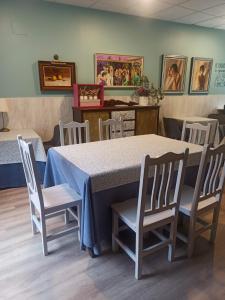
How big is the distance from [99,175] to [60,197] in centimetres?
48

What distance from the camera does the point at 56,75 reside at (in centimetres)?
359

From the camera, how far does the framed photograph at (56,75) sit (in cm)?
349

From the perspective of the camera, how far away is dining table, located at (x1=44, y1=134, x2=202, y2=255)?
1.67 metres

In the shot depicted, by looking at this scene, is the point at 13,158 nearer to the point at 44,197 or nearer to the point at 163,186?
the point at 44,197

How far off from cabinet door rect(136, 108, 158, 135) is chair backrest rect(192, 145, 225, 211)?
2.26 metres

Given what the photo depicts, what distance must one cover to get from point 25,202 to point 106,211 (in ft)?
4.40

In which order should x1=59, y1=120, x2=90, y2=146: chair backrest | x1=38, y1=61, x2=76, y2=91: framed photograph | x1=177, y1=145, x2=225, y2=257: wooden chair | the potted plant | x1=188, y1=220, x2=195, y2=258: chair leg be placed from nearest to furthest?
x1=177, y1=145, x2=225, y2=257: wooden chair → x1=188, y1=220, x2=195, y2=258: chair leg → x1=59, y1=120, x2=90, y2=146: chair backrest → x1=38, y1=61, x2=76, y2=91: framed photograph → the potted plant

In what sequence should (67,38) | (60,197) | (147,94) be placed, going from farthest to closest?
(147,94) < (67,38) < (60,197)

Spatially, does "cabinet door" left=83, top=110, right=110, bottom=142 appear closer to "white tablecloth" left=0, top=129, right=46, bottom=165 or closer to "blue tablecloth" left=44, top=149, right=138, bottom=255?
"white tablecloth" left=0, top=129, right=46, bottom=165

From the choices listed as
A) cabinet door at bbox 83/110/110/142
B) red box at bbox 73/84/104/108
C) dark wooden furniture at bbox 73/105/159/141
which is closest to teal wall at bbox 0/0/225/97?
red box at bbox 73/84/104/108

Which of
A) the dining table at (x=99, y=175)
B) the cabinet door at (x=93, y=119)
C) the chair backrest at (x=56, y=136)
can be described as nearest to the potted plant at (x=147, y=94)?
the cabinet door at (x=93, y=119)

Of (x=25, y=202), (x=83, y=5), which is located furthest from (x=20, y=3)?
(x=25, y=202)

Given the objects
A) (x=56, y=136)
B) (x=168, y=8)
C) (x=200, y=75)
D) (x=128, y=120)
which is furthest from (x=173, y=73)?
(x=56, y=136)

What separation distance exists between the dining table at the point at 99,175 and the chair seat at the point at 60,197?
0.18ft
